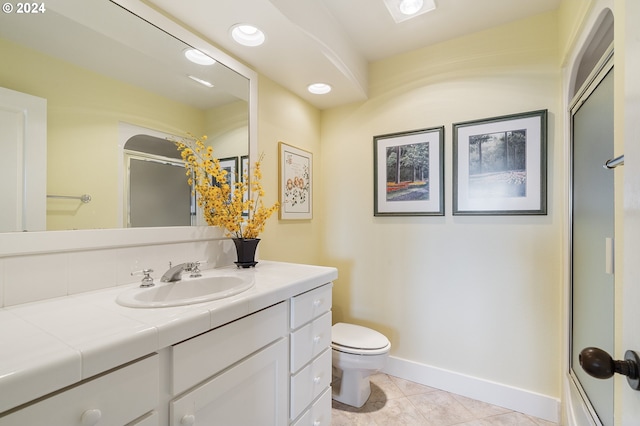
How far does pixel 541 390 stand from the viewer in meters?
1.70

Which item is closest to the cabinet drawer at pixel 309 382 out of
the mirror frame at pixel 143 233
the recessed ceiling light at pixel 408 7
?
the mirror frame at pixel 143 233

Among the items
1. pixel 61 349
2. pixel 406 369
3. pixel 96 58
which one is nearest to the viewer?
pixel 61 349

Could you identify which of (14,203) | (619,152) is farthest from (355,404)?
(14,203)

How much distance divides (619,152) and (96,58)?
5.95 feet

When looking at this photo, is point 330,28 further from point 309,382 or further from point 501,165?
point 309,382

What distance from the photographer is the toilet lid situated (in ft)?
5.72

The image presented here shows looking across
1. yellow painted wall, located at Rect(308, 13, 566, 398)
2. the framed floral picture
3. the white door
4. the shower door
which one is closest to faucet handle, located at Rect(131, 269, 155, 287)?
the white door

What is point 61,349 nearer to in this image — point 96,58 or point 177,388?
point 177,388

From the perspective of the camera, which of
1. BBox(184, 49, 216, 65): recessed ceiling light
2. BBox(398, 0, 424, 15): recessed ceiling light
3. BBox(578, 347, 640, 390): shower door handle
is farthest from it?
BBox(398, 0, 424, 15): recessed ceiling light

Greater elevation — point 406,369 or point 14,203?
point 14,203

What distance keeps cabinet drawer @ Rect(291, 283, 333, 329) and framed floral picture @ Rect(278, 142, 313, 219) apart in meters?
0.77

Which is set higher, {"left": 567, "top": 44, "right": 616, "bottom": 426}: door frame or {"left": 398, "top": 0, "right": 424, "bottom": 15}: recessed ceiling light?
{"left": 398, "top": 0, "right": 424, "bottom": 15}: recessed ceiling light

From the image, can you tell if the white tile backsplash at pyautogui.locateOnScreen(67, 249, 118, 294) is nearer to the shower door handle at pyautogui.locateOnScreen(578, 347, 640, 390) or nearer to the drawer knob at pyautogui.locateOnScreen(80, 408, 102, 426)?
the drawer knob at pyautogui.locateOnScreen(80, 408, 102, 426)

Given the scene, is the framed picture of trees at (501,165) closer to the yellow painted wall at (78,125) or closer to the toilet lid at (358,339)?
the toilet lid at (358,339)
